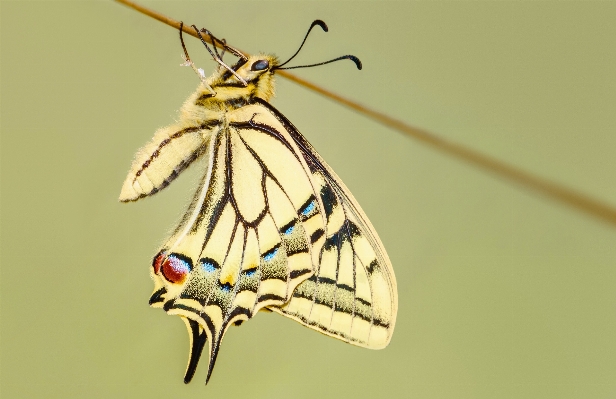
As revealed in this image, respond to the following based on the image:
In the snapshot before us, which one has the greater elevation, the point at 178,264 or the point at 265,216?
the point at 265,216

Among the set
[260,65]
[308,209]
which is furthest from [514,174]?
[260,65]

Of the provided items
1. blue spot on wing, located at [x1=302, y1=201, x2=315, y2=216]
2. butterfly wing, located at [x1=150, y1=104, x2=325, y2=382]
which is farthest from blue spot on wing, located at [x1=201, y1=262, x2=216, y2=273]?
blue spot on wing, located at [x1=302, y1=201, x2=315, y2=216]

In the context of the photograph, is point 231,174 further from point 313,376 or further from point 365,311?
point 313,376

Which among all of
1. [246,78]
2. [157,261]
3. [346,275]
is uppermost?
[246,78]

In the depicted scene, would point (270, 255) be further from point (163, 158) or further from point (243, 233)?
point (163, 158)

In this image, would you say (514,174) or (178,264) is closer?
(514,174)

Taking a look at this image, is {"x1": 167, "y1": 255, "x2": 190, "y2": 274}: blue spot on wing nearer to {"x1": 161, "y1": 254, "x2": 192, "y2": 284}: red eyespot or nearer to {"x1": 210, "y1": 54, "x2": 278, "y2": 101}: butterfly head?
{"x1": 161, "y1": 254, "x2": 192, "y2": 284}: red eyespot

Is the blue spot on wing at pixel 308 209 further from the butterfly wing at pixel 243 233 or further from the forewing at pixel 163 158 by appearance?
the forewing at pixel 163 158
